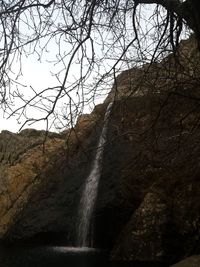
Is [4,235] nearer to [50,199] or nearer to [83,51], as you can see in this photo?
[50,199]

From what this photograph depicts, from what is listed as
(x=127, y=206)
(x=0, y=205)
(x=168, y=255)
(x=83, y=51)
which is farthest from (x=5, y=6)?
(x=0, y=205)

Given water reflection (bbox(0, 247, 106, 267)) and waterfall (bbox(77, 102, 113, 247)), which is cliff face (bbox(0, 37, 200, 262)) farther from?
water reflection (bbox(0, 247, 106, 267))

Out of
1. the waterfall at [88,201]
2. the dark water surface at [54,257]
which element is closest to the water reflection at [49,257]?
the dark water surface at [54,257]

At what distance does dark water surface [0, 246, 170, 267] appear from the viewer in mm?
16266

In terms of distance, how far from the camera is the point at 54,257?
18.0 m

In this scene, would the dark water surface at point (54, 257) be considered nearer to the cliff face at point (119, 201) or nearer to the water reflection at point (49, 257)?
the water reflection at point (49, 257)

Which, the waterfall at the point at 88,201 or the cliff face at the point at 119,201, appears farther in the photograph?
the waterfall at the point at 88,201

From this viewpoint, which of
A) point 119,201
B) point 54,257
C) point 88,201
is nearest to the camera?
point 54,257

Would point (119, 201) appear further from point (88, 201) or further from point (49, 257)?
point (49, 257)

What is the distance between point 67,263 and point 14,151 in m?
16.4

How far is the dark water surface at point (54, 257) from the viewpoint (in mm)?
16266

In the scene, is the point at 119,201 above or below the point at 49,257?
above

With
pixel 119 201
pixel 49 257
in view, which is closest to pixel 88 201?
pixel 119 201

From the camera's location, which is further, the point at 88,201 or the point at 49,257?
the point at 88,201
